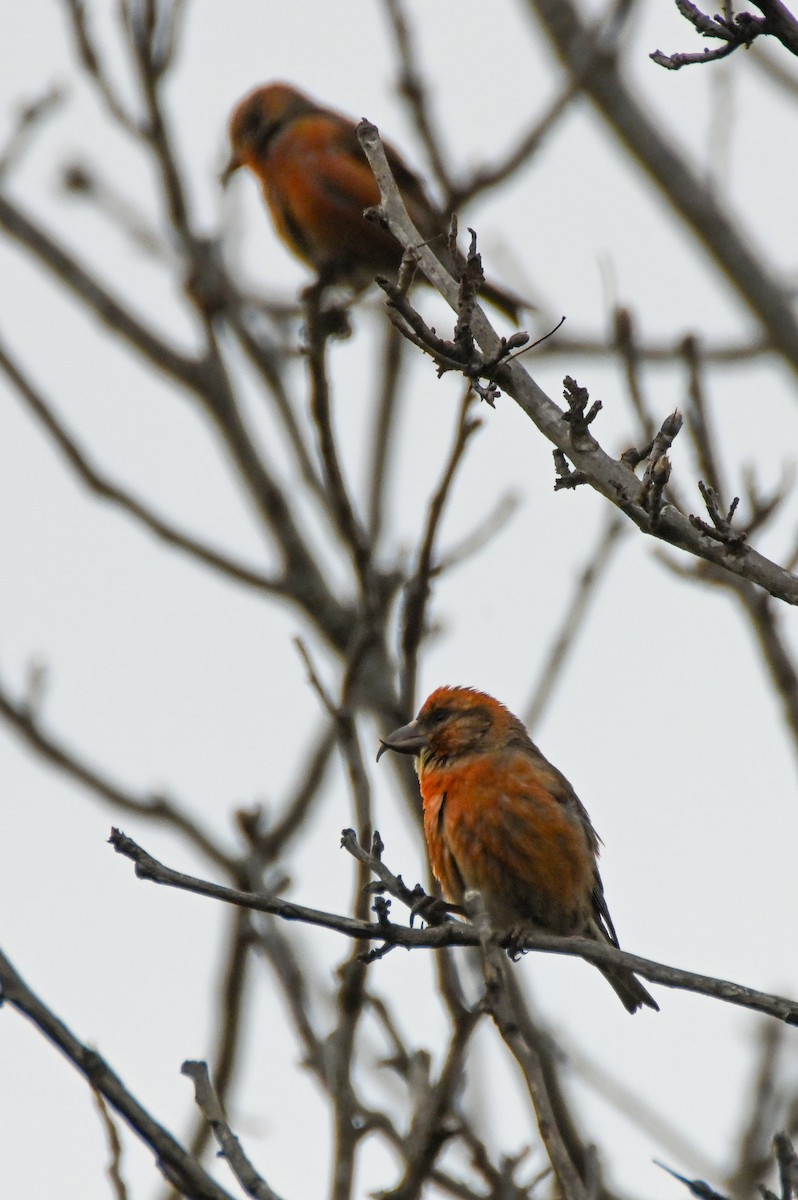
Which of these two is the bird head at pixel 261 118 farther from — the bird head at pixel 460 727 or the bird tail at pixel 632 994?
the bird tail at pixel 632 994

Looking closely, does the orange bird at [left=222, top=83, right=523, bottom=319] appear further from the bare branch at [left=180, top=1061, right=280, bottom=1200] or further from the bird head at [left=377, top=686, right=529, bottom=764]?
the bare branch at [left=180, top=1061, right=280, bottom=1200]

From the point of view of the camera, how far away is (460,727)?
6664 mm

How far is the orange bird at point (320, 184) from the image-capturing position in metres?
8.11

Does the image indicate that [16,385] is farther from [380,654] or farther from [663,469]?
[663,469]

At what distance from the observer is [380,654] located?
19.2 feet

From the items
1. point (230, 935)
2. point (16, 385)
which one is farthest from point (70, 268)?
point (230, 935)

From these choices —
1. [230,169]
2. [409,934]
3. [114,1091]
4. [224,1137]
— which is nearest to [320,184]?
[230,169]

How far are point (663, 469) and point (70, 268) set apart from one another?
14.5 ft

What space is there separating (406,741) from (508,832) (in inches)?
20.9

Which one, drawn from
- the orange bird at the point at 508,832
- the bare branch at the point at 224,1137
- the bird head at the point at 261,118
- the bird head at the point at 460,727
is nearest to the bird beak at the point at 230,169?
the bird head at the point at 261,118

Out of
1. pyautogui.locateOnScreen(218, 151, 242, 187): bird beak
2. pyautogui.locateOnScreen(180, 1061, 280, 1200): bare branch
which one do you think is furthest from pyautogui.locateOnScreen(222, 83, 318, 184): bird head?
pyautogui.locateOnScreen(180, 1061, 280, 1200): bare branch

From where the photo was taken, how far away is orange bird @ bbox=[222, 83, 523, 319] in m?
8.11

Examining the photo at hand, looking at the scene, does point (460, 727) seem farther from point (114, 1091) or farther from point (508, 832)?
point (114, 1091)

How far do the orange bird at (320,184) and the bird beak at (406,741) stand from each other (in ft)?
7.70
